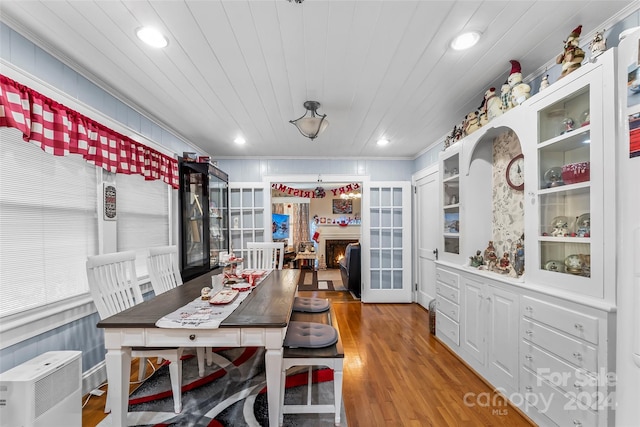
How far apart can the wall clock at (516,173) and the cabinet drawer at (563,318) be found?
97 centimetres

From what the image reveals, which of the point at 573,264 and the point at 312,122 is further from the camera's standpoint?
the point at 312,122

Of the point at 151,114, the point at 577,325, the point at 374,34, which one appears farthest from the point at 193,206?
the point at 577,325

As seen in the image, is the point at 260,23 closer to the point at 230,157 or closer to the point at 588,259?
the point at 588,259

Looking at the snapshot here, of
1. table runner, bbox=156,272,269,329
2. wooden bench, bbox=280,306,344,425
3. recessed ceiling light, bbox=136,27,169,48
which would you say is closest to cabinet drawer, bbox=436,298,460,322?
wooden bench, bbox=280,306,344,425

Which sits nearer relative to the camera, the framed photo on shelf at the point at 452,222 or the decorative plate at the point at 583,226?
the decorative plate at the point at 583,226

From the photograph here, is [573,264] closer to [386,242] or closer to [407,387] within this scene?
[407,387]

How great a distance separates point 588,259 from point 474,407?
1.27 m

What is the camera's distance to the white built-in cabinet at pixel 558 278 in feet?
4.76

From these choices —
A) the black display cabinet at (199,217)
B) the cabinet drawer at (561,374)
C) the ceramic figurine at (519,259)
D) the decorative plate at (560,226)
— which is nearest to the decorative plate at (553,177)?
the decorative plate at (560,226)

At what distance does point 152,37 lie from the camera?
1.73 m

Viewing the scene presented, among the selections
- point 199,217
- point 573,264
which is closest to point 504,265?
point 573,264

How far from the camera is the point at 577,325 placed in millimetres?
1555

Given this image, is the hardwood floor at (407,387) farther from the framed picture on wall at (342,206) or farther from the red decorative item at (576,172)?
the framed picture on wall at (342,206)

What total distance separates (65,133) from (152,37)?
2.89 feet
